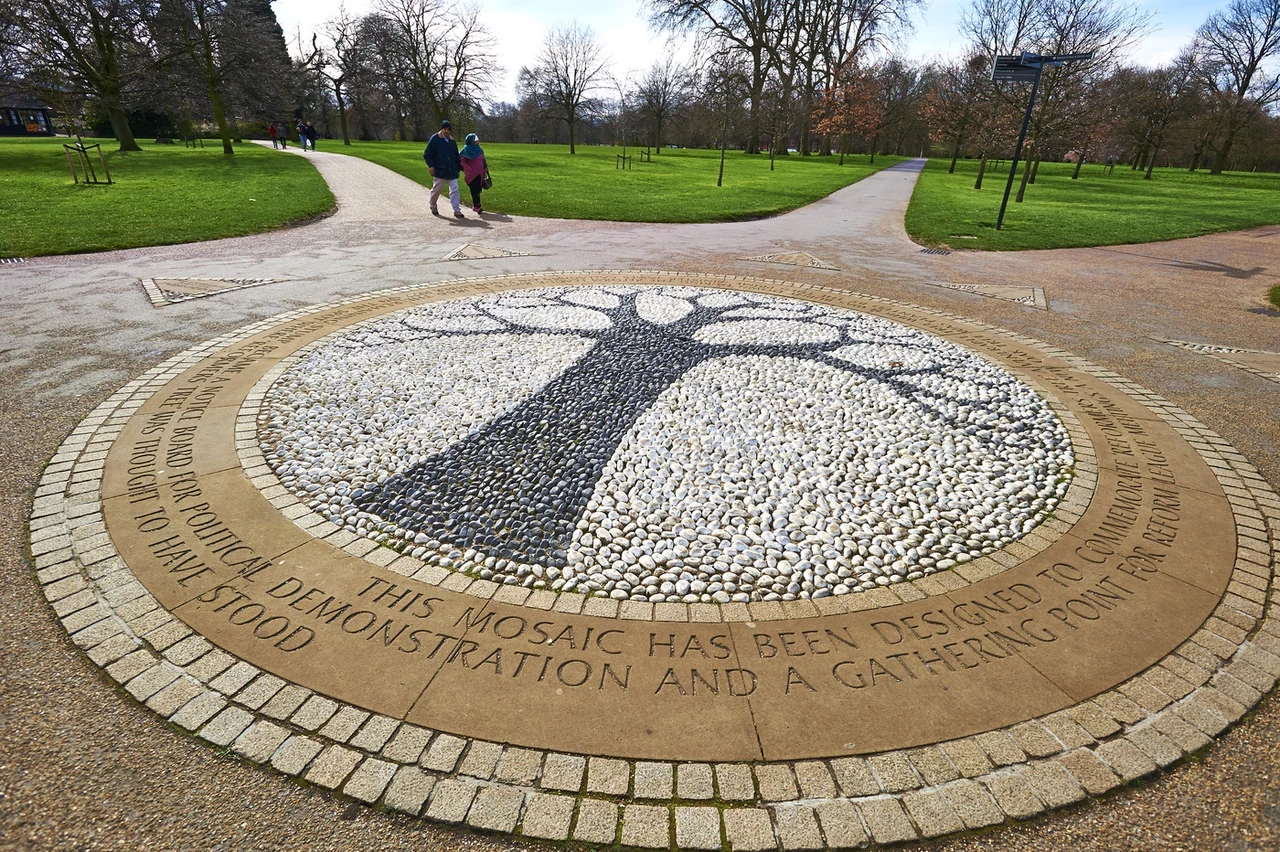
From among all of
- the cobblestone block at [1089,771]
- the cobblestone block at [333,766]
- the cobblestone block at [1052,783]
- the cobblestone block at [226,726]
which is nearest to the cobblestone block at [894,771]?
the cobblestone block at [1052,783]

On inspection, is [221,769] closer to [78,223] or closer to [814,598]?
[814,598]

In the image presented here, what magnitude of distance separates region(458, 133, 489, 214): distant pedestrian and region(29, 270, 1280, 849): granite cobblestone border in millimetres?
14654

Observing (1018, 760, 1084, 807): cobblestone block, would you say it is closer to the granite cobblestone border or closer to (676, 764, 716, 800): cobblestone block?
the granite cobblestone border

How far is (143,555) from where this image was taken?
145 inches

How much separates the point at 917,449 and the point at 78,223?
17.7 m

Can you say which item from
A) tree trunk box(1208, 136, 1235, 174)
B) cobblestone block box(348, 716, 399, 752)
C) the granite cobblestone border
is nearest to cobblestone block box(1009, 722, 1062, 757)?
the granite cobblestone border

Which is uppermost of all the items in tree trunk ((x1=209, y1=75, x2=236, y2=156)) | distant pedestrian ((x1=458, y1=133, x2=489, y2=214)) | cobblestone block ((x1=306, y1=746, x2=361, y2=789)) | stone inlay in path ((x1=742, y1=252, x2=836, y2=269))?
tree trunk ((x1=209, y1=75, x2=236, y2=156))

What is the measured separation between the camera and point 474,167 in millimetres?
16172

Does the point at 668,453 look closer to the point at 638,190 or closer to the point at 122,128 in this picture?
the point at 638,190

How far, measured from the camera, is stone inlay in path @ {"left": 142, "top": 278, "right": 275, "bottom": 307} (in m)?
8.77

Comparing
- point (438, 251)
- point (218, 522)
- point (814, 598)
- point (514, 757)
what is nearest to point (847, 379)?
point (814, 598)

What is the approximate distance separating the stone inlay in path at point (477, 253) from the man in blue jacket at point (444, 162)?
3.99m

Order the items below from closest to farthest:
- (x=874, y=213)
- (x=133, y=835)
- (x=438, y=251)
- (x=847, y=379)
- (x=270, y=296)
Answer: (x=133, y=835)
(x=847, y=379)
(x=270, y=296)
(x=438, y=251)
(x=874, y=213)

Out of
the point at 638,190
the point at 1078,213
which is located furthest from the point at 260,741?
the point at 1078,213
